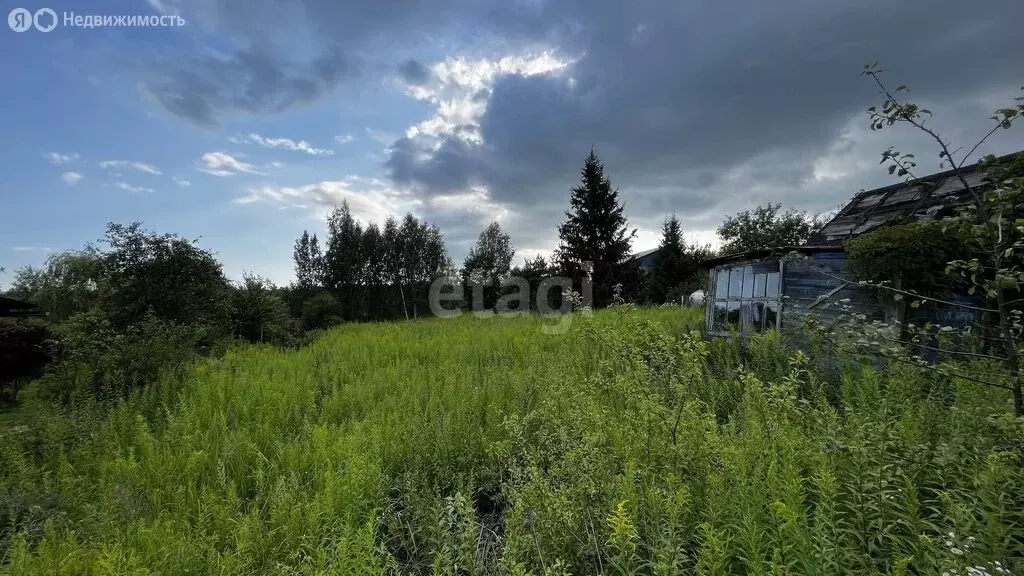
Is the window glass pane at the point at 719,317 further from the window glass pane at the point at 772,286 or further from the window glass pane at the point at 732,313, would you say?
the window glass pane at the point at 772,286

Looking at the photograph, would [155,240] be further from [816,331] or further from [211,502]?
[816,331]

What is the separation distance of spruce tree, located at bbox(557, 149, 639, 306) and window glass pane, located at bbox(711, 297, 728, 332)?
11517 mm

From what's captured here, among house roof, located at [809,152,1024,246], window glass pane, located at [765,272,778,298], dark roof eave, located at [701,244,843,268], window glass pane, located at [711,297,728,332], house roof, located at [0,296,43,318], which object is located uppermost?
house roof, located at [809,152,1024,246]

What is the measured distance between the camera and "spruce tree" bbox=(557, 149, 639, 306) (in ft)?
69.8

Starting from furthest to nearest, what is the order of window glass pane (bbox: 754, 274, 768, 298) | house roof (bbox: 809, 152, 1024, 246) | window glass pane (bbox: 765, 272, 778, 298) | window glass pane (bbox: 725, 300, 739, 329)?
window glass pane (bbox: 725, 300, 739, 329) → window glass pane (bbox: 754, 274, 768, 298) → window glass pane (bbox: 765, 272, 778, 298) → house roof (bbox: 809, 152, 1024, 246)

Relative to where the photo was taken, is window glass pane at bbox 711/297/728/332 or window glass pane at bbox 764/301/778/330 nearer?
window glass pane at bbox 764/301/778/330

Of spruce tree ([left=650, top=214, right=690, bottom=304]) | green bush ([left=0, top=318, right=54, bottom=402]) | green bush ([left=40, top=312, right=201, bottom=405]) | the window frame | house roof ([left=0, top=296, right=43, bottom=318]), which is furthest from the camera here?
spruce tree ([left=650, top=214, right=690, bottom=304])

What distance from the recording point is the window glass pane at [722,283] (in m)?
9.06

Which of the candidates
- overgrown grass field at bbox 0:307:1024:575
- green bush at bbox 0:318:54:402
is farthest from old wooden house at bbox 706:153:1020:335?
green bush at bbox 0:318:54:402

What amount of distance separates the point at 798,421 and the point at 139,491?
508cm

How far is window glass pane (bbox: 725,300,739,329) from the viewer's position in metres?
8.63

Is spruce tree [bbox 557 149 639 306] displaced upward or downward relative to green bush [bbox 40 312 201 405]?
upward

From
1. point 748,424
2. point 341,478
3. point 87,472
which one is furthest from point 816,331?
point 87,472

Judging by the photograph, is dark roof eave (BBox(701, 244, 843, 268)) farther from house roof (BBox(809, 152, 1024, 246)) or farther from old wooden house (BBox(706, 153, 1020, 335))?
house roof (BBox(809, 152, 1024, 246))
